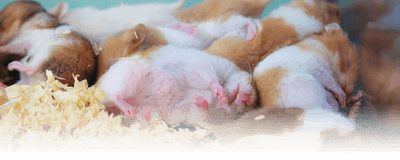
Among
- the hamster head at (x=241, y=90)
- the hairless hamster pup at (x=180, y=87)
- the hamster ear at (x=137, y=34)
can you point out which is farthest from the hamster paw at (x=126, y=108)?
the hamster head at (x=241, y=90)

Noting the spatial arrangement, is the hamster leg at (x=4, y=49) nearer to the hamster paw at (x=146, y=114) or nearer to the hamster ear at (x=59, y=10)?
the hamster ear at (x=59, y=10)

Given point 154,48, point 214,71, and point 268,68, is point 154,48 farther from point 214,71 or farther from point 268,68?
point 268,68

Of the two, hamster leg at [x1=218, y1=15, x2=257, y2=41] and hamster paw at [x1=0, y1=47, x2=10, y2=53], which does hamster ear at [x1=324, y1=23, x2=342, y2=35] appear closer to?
hamster leg at [x1=218, y1=15, x2=257, y2=41]

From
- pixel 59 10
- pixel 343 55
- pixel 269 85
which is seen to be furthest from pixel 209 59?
pixel 59 10

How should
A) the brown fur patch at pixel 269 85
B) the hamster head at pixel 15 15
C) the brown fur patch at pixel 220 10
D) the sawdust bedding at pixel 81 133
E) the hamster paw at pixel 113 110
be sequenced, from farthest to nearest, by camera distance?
the brown fur patch at pixel 220 10, the hamster head at pixel 15 15, the brown fur patch at pixel 269 85, the hamster paw at pixel 113 110, the sawdust bedding at pixel 81 133

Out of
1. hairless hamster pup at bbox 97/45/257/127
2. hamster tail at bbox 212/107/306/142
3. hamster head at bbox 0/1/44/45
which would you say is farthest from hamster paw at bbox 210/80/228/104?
hamster head at bbox 0/1/44/45

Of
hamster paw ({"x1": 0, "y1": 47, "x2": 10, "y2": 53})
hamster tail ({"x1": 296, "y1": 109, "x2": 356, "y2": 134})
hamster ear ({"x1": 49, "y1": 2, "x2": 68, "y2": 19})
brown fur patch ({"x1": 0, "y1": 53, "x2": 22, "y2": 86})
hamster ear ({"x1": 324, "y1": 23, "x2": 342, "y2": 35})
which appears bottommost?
brown fur patch ({"x1": 0, "y1": 53, "x2": 22, "y2": 86})
